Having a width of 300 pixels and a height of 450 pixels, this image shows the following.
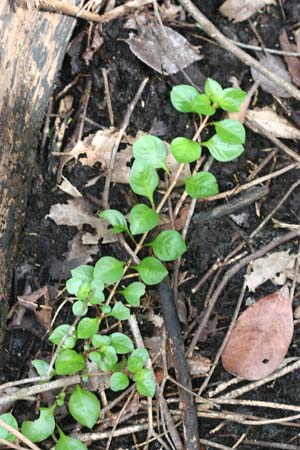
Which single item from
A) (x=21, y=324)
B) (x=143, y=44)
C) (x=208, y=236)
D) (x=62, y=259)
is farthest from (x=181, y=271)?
(x=143, y=44)

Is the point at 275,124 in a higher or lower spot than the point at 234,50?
lower

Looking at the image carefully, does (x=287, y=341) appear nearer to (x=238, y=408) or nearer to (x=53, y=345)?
(x=238, y=408)

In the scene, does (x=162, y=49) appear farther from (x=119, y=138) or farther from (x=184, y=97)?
(x=119, y=138)

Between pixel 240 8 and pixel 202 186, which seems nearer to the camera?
pixel 202 186

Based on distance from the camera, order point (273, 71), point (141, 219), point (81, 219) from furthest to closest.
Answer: point (273, 71) < point (81, 219) < point (141, 219)

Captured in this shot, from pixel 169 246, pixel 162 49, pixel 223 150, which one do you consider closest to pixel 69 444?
pixel 169 246

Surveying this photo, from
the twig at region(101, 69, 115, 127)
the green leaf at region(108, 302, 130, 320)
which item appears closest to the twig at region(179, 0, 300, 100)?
the twig at region(101, 69, 115, 127)

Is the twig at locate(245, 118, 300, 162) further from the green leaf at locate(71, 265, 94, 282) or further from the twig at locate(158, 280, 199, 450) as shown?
the green leaf at locate(71, 265, 94, 282)

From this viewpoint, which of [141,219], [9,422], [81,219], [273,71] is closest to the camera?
[9,422]

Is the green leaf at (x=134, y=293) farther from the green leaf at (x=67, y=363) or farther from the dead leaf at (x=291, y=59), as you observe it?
the dead leaf at (x=291, y=59)
